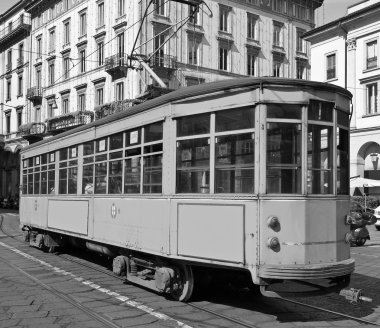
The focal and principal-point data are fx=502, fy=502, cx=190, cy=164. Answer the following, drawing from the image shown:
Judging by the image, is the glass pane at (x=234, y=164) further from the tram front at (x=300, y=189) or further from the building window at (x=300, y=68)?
the building window at (x=300, y=68)

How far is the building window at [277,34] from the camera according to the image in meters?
38.6

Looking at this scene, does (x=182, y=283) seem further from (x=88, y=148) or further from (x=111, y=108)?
(x=111, y=108)

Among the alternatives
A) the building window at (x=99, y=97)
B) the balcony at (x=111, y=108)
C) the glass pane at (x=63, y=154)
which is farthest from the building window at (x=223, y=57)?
the glass pane at (x=63, y=154)

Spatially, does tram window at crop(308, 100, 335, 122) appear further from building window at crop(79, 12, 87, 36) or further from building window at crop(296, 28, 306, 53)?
building window at crop(296, 28, 306, 53)

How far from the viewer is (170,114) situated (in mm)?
6508

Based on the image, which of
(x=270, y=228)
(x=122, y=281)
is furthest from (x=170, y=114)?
(x=122, y=281)

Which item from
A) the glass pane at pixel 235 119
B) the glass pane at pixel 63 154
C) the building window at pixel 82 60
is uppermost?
the building window at pixel 82 60

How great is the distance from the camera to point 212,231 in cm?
586

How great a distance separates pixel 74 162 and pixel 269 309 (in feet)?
16.1

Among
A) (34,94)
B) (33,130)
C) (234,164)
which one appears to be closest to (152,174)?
(234,164)

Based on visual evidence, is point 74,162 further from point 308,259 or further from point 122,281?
point 308,259

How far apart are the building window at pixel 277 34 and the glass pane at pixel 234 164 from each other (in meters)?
34.4

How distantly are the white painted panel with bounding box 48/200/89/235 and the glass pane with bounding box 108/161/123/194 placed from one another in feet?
3.55

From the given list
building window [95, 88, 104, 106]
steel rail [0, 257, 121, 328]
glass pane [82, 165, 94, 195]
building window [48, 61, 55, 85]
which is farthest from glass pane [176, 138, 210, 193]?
building window [48, 61, 55, 85]
